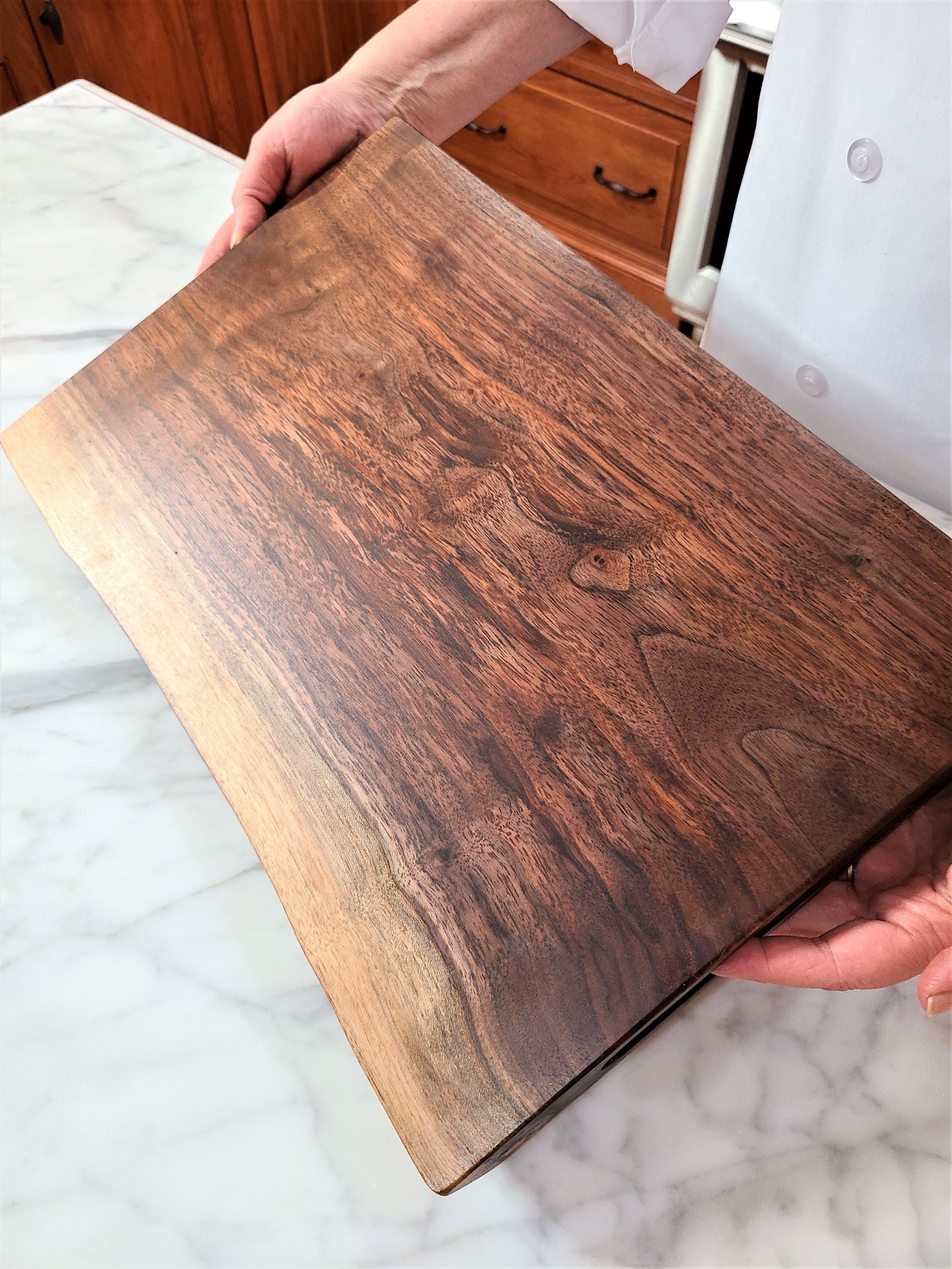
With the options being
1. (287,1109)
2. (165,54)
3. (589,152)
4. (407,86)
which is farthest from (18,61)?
(287,1109)

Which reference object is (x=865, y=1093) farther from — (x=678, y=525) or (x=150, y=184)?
(x=150, y=184)

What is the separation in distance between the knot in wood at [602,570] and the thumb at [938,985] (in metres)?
0.21

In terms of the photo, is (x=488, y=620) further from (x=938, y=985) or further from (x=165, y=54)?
(x=165, y=54)

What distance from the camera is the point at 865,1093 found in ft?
1.49

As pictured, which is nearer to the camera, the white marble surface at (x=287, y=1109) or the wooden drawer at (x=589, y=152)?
the white marble surface at (x=287, y=1109)

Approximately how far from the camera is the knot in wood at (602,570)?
1.61 feet

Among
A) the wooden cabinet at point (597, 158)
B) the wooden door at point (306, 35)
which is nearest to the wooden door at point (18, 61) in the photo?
the wooden door at point (306, 35)

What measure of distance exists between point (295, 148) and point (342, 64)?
56.7 inches

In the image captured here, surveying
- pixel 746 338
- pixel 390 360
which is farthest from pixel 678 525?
pixel 746 338

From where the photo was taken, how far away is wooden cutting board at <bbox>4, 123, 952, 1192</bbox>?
405 millimetres

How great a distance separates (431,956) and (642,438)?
28 cm

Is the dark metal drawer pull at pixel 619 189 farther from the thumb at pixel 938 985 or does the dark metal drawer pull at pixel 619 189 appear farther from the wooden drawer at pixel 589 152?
the thumb at pixel 938 985

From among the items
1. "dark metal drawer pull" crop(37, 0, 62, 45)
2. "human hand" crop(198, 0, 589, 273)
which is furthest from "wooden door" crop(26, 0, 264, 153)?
"human hand" crop(198, 0, 589, 273)

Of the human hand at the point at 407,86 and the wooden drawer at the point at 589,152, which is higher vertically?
the human hand at the point at 407,86
